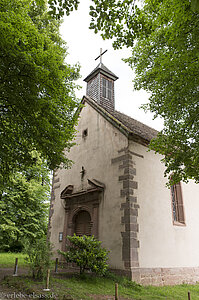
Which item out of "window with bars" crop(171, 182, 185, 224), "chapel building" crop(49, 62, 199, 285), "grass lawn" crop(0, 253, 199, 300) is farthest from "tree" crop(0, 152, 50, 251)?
"grass lawn" crop(0, 253, 199, 300)

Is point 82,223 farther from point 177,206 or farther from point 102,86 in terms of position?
point 102,86

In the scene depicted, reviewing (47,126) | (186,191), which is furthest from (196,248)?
(47,126)

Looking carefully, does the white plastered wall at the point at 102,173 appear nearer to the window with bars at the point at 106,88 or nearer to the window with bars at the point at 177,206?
the window with bars at the point at 106,88

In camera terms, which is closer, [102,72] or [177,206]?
[177,206]

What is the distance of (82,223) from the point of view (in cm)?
1162

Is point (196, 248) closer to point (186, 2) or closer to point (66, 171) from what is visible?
point (66, 171)

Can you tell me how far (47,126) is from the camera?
26.1 feet

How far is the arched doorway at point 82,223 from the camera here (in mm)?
11258

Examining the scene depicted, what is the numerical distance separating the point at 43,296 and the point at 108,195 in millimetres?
5203

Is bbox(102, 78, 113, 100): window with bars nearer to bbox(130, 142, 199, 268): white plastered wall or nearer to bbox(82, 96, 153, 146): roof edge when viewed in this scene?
bbox(82, 96, 153, 146): roof edge

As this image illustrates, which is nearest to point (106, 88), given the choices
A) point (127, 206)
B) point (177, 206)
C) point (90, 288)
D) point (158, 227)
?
point (177, 206)

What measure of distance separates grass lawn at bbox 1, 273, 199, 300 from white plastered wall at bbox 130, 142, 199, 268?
1082 millimetres

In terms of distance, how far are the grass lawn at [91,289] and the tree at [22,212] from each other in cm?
1066

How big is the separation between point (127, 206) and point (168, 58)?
18.4ft
